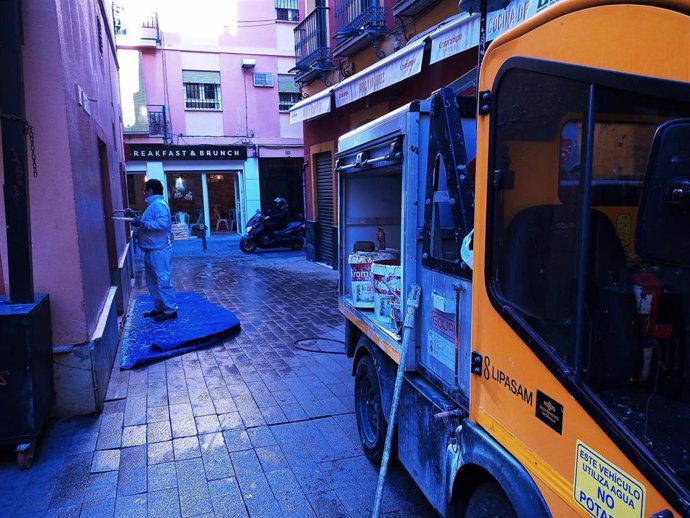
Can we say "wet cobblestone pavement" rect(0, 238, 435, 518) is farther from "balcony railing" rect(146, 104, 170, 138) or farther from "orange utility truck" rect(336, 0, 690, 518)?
"balcony railing" rect(146, 104, 170, 138)

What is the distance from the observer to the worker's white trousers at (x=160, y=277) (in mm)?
6953

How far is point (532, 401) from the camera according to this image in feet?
5.35

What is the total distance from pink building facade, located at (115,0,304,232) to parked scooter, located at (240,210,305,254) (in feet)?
11.4

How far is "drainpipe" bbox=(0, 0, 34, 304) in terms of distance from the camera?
11.6 feet

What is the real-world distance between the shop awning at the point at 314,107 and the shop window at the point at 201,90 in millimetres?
8494

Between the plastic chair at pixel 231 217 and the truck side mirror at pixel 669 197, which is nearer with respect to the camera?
the truck side mirror at pixel 669 197

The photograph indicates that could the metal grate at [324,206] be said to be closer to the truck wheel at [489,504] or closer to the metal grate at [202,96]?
the metal grate at [202,96]

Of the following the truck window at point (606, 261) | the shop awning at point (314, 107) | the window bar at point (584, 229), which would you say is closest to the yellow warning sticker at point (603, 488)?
the truck window at point (606, 261)

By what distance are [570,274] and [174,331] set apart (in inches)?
231

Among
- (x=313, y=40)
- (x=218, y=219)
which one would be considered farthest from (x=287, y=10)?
(x=313, y=40)

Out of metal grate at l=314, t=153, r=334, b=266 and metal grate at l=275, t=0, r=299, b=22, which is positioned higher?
metal grate at l=275, t=0, r=299, b=22

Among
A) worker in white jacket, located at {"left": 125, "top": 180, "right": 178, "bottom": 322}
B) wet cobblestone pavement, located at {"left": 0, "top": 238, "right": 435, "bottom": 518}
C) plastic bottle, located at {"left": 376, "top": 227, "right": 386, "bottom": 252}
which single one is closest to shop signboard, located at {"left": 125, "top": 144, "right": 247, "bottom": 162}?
worker in white jacket, located at {"left": 125, "top": 180, "right": 178, "bottom": 322}

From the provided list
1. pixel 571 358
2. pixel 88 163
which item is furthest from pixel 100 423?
pixel 571 358

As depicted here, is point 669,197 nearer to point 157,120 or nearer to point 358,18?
point 358,18
